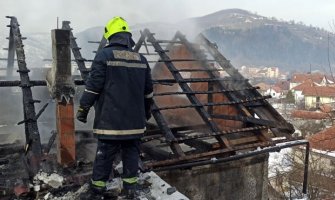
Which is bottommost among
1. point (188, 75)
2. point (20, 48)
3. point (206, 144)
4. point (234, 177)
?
point (234, 177)

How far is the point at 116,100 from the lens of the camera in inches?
142

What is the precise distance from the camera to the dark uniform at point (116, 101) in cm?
355

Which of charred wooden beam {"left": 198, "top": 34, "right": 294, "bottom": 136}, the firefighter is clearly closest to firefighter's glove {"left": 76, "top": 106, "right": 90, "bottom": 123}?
the firefighter

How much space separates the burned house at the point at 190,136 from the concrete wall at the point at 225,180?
0.05ft

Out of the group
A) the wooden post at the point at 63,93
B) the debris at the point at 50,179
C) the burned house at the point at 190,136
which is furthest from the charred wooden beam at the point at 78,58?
the debris at the point at 50,179

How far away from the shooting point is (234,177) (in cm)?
607

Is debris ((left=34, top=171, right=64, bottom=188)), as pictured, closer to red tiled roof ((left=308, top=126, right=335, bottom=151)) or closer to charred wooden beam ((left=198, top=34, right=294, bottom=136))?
charred wooden beam ((left=198, top=34, right=294, bottom=136))

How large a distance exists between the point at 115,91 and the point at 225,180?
3.18 metres

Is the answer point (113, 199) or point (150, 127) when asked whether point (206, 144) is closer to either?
point (150, 127)

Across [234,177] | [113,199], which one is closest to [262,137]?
[234,177]

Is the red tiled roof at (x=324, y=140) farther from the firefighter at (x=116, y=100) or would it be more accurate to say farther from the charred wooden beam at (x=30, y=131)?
the charred wooden beam at (x=30, y=131)

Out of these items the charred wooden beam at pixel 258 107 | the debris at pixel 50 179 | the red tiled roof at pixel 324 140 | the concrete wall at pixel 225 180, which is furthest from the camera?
the red tiled roof at pixel 324 140

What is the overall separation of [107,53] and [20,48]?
12.9ft

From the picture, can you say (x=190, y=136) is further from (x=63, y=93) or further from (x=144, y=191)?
(x=63, y=93)
